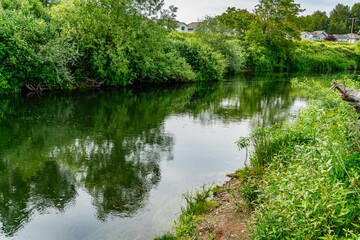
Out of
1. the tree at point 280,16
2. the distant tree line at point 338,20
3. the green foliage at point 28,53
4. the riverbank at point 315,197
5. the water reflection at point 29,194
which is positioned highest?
the distant tree line at point 338,20

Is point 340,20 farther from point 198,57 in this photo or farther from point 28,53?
point 28,53

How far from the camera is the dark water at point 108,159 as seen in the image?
6.62 metres

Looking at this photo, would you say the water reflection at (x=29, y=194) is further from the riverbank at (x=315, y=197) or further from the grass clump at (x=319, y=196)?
the grass clump at (x=319, y=196)

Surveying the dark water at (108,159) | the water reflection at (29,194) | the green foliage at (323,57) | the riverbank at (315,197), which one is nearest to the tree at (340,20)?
the green foliage at (323,57)

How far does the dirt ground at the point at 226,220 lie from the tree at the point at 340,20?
141 meters

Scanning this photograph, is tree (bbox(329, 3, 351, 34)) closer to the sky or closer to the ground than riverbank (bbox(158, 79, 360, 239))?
closer to the sky

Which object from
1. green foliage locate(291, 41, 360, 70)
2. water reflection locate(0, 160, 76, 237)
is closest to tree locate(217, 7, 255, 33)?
green foliage locate(291, 41, 360, 70)

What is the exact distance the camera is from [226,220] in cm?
587

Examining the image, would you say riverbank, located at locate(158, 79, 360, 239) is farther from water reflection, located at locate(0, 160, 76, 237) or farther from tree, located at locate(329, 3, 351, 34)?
tree, located at locate(329, 3, 351, 34)

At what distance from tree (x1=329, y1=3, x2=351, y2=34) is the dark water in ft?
413

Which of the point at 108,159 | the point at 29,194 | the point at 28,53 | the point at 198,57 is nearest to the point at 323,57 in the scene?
the point at 198,57

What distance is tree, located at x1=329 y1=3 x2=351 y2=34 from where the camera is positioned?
124762mm

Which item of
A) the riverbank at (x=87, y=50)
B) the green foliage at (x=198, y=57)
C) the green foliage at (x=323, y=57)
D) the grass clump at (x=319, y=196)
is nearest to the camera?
the grass clump at (x=319, y=196)

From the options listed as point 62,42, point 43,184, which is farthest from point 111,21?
point 43,184
